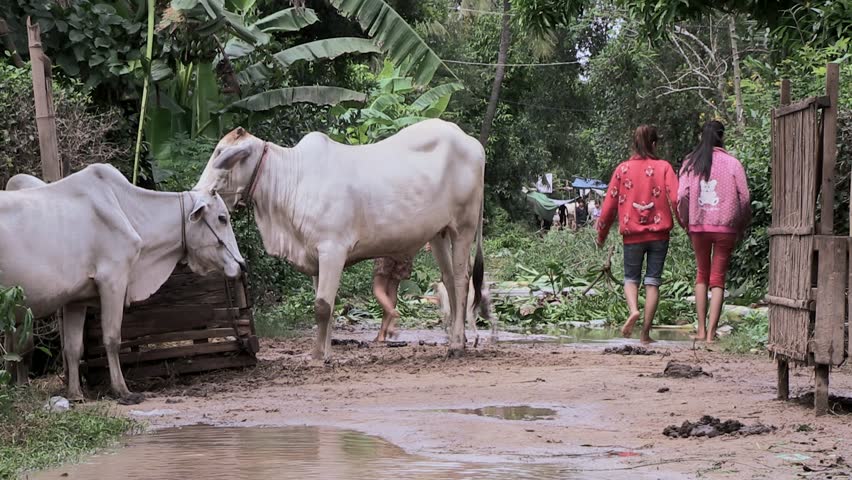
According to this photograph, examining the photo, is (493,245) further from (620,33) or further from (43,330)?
(43,330)

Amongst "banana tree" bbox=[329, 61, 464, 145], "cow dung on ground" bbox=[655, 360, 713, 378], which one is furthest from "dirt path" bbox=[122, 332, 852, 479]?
"banana tree" bbox=[329, 61, 464, 145]

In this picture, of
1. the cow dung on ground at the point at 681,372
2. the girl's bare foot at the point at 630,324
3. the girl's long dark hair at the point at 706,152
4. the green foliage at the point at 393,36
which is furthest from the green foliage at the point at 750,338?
the green foliage at the point at 393,36

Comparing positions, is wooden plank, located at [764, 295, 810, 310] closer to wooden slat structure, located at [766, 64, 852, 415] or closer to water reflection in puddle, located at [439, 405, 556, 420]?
wooden slat structure, located at [766, 64, 852, 415]

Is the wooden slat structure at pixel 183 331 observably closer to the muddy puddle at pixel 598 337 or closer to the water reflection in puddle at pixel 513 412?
the water reflection in puddle at pixel 513 412

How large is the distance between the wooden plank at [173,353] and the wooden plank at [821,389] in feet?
14.5

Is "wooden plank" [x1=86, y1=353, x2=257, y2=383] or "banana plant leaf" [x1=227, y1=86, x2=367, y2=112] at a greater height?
"banana plant leaf" [x1=227, y1=86, x2=367, y2=112]

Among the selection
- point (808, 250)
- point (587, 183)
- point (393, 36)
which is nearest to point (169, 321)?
point (808, 250)

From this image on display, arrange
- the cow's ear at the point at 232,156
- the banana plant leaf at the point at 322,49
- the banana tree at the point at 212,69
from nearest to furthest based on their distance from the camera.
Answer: the cow's ear at the point at 232,156 < the banana tree at the point at 212,69 < the banana plant leaf at the point at 322,49

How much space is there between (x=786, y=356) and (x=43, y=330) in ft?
16.9

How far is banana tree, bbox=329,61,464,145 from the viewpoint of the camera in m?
18.3

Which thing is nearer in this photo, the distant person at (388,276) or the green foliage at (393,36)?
the distant person at (388,276)

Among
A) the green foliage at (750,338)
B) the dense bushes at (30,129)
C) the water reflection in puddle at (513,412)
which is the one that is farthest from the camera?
the green foliage at (750,338)

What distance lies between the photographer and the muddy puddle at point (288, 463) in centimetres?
551

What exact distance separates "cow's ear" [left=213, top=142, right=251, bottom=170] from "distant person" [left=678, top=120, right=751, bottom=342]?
4.20 m
